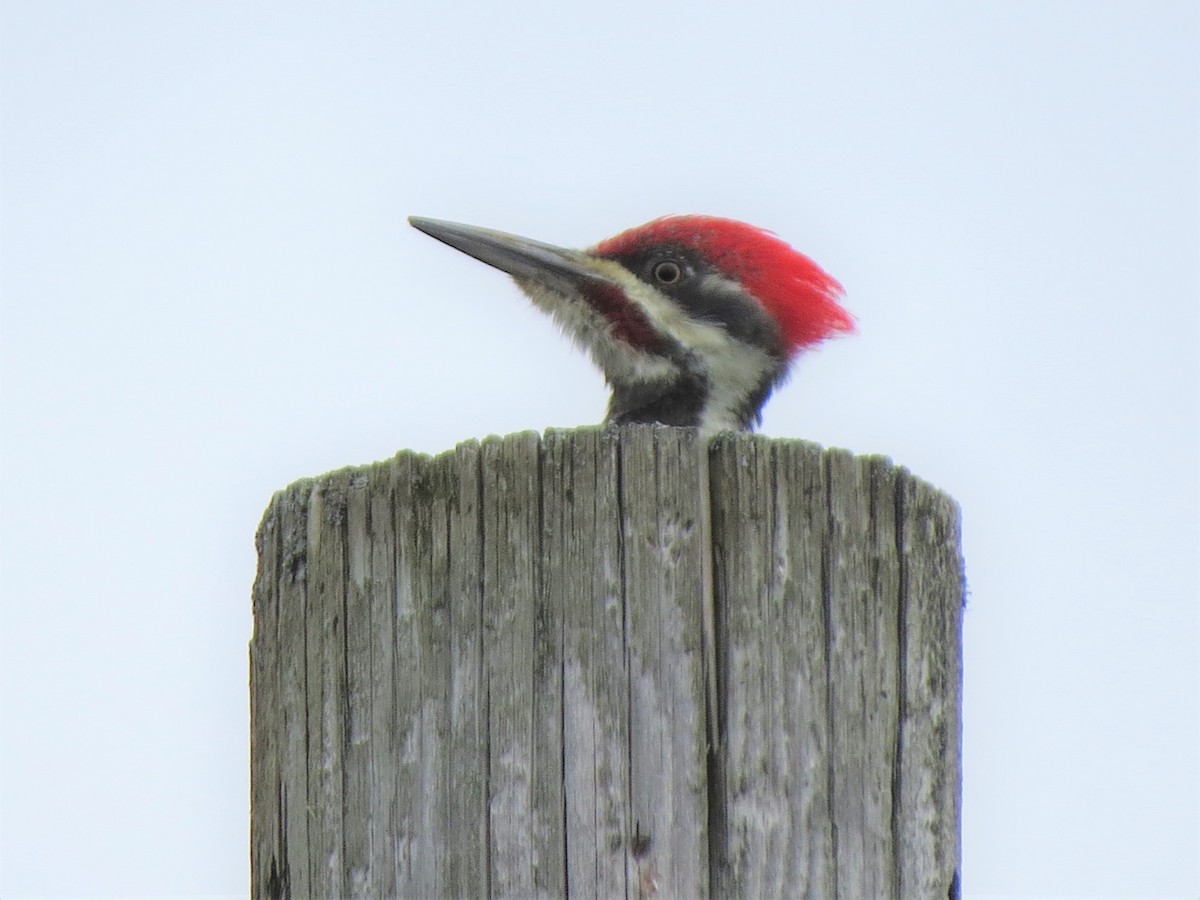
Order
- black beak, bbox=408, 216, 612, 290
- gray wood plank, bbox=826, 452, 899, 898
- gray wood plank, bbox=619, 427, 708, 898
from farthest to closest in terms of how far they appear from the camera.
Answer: black beak, bbox=408, 216, 612, 290
gray wood plank, bbox=826, 452, 899, 898
gray wood plank, bbox=619, 427, 708, 898

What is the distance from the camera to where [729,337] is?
4.96 meters

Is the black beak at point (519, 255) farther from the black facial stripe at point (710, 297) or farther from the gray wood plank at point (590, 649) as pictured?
the gray wood plank at point (590, 649)

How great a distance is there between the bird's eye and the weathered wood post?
2.18m

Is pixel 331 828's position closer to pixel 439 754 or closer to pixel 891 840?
pixel 439 754

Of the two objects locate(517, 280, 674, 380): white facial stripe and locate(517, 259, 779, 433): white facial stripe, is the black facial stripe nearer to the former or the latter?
locate(517, 259, 779, 433): white facial stripe

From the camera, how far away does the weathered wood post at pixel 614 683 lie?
2549mm

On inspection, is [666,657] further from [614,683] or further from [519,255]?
[519,255]

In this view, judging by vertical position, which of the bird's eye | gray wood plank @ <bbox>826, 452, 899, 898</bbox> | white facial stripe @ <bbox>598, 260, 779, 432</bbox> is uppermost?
the bird's eye

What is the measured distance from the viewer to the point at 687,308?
16.2ft

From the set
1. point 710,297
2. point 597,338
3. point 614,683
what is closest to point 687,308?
point 710,297

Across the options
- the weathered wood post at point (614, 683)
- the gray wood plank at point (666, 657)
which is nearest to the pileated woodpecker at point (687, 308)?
the weathered wood post at point (614, 683)

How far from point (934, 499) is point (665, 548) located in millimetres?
560

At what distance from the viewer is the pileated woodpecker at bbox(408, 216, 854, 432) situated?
16.1ft

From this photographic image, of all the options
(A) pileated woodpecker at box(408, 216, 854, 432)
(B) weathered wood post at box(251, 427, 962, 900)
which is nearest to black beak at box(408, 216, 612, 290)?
(A) pileated woodpecker at box(408, 216, 854, 432)
